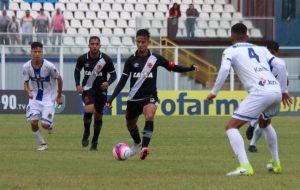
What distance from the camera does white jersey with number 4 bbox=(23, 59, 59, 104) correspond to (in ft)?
62.0

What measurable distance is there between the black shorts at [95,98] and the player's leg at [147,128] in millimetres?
2813

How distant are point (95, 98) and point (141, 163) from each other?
389 centimetres

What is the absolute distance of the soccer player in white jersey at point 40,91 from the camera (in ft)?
61.9

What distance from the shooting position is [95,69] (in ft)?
62.7

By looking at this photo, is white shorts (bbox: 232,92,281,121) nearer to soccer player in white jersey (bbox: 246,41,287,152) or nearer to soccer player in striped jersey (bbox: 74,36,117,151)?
soccer player in white jersey (bbox: 246,41,287,152)

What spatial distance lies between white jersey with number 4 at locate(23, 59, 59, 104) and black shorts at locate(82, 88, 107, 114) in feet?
2.02

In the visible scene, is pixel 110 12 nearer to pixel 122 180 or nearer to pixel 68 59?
pixel 68 59

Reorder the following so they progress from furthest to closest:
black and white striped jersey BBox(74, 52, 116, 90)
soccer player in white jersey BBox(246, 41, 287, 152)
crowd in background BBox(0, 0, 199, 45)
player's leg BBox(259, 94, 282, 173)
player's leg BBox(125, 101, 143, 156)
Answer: crowd in background BBox(0, 0, 199, 45), black and white striped jersey BBox(74, 52, 116, 90), soccer player in white jersey BBox(246, 41, 287, 152), player's leg BBox(125, 101, 143, 156), player's leg BBox(259, 94, 282, 173)

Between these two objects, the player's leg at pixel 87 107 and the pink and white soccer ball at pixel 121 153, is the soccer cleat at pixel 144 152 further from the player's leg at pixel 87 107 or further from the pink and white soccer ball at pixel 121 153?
the player's leg at pixel 87 107

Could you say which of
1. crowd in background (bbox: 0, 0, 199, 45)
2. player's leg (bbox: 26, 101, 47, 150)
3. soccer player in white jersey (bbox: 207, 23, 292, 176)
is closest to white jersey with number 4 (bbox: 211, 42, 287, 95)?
soccer player in white jersey (bbox: 207, 23, 292, 176)

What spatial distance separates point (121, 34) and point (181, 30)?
2.63 m

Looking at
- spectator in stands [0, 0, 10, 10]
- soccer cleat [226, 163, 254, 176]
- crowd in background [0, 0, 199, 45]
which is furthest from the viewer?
spectator in stands [0, 0, 10, 10]

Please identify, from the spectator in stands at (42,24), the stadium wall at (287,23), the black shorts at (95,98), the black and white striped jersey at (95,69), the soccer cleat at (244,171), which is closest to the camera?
the soccer cleat at (244,171)

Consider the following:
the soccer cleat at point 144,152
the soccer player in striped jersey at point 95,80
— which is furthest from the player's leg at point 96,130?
the soccer cleat at point 144,152
